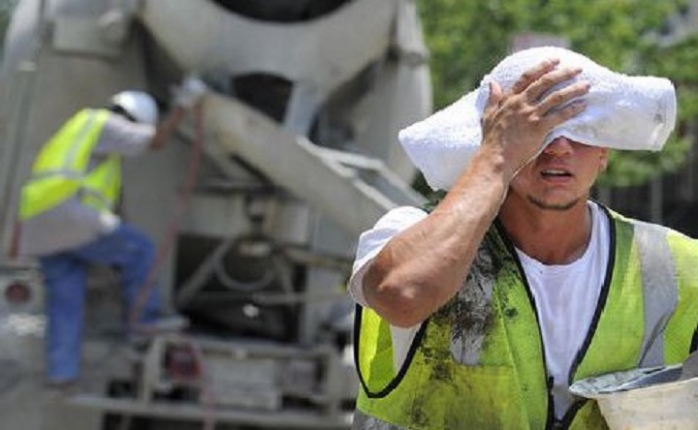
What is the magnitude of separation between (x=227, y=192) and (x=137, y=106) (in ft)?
1.89

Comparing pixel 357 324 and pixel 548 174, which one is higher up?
pixel 548 174

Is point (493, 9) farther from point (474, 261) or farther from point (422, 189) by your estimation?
point (474, 261)

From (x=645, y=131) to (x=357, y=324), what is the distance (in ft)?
1.84

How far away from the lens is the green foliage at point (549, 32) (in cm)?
1744

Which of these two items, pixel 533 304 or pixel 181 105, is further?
pixel 181 105

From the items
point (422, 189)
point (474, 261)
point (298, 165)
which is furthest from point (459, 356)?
point (422, 189)

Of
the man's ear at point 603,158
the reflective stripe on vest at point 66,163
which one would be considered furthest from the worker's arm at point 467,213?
the reflective stripe on vest at point 66,163

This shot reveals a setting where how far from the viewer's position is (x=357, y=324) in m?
2.85

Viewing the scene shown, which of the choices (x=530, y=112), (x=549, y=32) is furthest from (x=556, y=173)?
(x=549, y=32)

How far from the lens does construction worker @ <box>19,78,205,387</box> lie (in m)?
→ 6.81

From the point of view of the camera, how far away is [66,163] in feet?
22.4

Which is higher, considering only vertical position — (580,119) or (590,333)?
(580,119)

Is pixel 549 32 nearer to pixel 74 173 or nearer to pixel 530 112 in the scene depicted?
pixel 74 173

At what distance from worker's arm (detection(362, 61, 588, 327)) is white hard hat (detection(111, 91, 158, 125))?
14.3 ft
